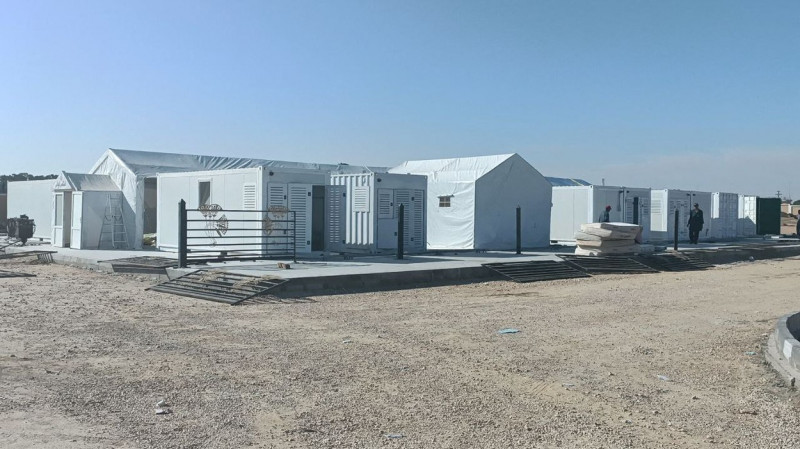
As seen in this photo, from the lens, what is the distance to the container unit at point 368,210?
21875 millimetres

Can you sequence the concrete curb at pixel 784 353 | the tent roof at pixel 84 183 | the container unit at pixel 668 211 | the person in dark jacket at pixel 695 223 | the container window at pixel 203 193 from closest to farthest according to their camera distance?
the concrete curb at pixel 784 353, the container window at pixel 203 193, the tent roof at pixel 84 183, the person in dark jacket at pixel 695 223, the container unit at pixel 668 211

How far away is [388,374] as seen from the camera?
791 centimetres

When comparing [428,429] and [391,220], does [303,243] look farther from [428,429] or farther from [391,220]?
[428,429]

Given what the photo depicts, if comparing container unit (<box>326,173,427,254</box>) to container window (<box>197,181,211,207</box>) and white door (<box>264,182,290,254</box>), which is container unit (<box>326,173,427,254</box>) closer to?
white door (<box>264,182,290,254</box>)

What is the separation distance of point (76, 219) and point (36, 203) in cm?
605

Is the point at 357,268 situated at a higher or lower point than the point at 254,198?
lower

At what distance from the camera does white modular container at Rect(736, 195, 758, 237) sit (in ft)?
132

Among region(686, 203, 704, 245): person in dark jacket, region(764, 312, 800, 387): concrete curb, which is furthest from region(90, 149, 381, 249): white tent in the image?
region(764, 312, 800, 387): concrete curb

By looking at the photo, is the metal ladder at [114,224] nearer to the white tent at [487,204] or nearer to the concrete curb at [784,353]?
the white tent at [487,204]

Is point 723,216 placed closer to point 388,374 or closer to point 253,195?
point 253,195

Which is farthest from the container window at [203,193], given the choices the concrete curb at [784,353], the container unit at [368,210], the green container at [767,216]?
the green container at [767,216]

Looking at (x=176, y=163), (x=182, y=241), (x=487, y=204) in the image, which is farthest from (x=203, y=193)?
(x=487, y=204)

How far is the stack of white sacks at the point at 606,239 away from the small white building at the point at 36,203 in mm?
19523

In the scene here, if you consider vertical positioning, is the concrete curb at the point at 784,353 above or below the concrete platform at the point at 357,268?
below
